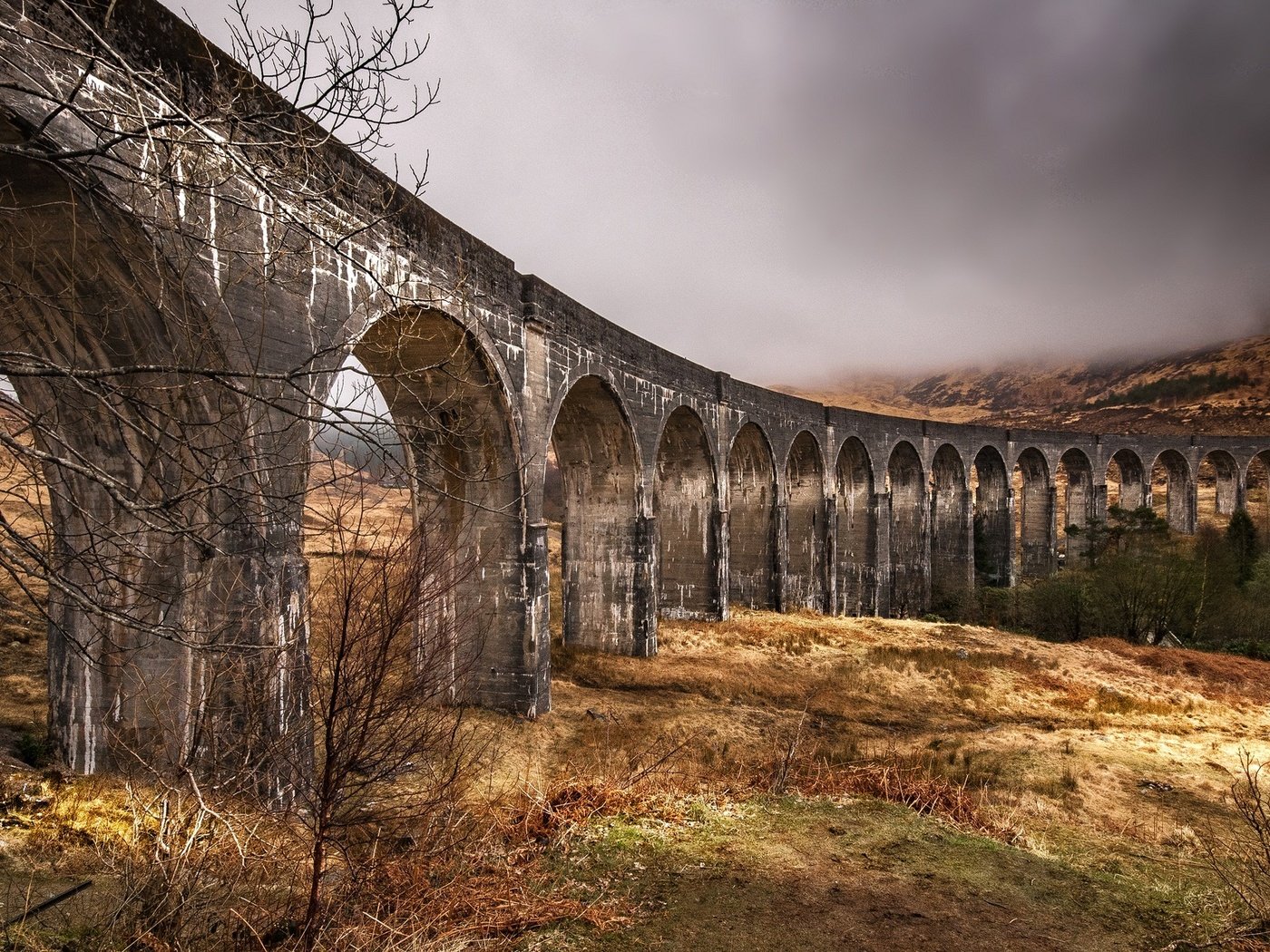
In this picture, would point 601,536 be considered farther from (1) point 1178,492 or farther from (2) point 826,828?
(1) point 1178,492

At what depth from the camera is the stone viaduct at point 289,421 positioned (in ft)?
10.4

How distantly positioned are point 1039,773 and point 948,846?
3.37m

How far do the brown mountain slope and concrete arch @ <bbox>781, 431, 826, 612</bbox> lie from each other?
136ft

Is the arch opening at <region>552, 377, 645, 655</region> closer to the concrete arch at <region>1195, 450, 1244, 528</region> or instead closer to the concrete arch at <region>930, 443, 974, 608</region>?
the concrete arch at <region>930, 443, 974, 608</region>

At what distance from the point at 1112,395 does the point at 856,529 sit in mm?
60818

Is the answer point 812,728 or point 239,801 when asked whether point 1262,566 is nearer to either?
point 812,728

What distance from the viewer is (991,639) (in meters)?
18.3

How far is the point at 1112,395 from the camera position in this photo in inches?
2724

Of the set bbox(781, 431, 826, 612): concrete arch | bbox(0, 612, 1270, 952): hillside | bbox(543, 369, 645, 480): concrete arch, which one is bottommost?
bbox(0, 612, 1270, 952): hillside

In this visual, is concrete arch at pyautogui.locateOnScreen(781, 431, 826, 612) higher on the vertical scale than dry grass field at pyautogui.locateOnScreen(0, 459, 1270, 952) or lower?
higher

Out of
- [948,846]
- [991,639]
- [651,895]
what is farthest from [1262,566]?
[651,895]

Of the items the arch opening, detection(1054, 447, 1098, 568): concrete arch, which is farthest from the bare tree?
detection(1054, 447, 1098, 568): concrete arch

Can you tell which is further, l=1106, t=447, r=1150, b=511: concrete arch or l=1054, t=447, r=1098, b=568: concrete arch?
l=1106, t=447, r=1150, b=511: concrete arch

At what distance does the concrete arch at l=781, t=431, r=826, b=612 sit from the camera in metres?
21.2
